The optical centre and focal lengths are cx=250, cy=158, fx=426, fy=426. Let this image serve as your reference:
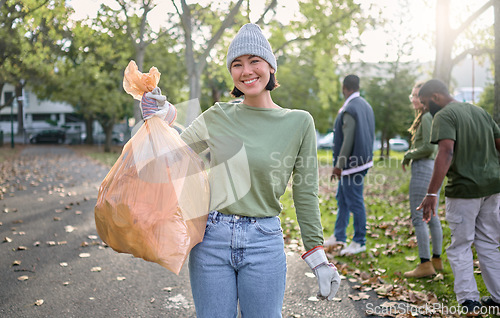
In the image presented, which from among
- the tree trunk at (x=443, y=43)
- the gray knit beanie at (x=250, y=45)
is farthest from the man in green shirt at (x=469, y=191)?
the tree trunk at (x=443, y=43)

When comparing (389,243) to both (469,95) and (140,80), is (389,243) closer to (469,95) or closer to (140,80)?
(140,80)

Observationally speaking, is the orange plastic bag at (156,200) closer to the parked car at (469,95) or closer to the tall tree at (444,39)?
the tall tree at (444,39)

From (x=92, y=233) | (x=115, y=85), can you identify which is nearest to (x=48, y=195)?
(x=92, y=233)

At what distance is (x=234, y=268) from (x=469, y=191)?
9.13 ft

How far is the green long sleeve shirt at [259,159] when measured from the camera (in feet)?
6.55

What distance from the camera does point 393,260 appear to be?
5.60 meters

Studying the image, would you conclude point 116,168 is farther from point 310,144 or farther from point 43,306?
point 43,306

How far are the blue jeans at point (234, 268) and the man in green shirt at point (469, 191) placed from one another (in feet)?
8.25

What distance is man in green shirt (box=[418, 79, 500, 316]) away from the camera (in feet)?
12.6

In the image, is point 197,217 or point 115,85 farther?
point 115,85

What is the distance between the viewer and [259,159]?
78.6 inches

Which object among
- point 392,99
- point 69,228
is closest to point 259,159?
point 69,228

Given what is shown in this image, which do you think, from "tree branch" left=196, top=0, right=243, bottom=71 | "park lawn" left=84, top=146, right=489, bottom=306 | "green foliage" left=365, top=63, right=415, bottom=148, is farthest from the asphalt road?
"green foliage" left=365, top=63, right=415, bottom=148

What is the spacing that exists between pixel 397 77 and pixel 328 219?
1064 inches
